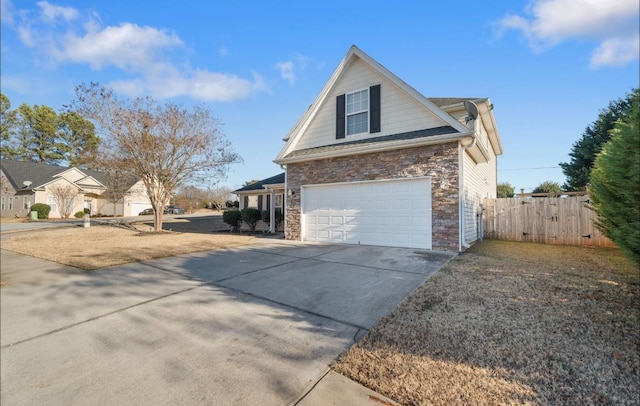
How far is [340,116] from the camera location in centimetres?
1082

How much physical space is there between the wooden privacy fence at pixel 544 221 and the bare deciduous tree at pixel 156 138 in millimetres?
13316

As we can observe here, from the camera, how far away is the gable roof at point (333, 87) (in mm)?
8305

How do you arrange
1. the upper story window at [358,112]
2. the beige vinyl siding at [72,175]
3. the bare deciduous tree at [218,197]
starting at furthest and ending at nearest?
the bare deciduous tree at [218,197] < the beige vinyl siding at [72,175] < the upper story window at [358,112]

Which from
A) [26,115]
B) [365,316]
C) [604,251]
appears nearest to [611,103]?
[604,251]

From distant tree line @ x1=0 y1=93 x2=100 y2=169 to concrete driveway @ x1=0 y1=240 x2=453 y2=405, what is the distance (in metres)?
34.3

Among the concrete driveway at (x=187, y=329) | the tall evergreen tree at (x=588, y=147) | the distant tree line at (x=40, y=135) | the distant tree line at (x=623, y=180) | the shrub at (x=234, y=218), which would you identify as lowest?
the concrete driveway at (x=187, y=329)

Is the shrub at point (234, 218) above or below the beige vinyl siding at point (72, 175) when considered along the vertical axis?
below

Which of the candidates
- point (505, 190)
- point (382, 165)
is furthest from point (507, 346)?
point (505, 190)

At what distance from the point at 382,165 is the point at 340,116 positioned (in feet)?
9.87

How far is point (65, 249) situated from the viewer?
332 inches

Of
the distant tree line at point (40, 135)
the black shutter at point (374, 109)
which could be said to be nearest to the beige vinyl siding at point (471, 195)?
the black shutter at point (374, 109)

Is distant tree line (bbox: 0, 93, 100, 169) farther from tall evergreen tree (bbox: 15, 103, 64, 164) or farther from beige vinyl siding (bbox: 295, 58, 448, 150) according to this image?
beige vinyl siding (bbox: 295, 58, 448, 150)

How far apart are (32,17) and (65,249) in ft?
20.4

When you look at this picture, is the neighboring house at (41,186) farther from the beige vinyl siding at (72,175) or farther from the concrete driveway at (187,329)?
the concrete driveway at (187,329)
